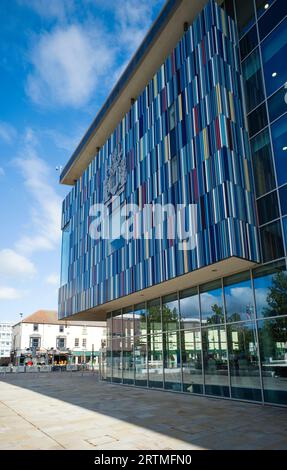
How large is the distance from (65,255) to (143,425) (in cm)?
2238

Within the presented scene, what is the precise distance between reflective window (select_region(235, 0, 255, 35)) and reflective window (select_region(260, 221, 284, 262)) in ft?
31.0

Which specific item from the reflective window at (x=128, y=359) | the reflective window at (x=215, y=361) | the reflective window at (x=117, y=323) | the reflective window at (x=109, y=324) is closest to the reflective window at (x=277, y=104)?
the reflective window at (x=215, y=361)

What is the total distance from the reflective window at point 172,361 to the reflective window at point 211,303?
2786mm

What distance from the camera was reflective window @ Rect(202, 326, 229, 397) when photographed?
52.4 feet

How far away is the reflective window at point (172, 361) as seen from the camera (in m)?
19.2

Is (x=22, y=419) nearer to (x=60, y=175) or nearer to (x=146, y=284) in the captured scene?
(x=146, y=284)

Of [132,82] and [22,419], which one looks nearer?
[22,419]

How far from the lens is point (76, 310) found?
27.4 metres

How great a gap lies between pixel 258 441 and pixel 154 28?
1992 cm

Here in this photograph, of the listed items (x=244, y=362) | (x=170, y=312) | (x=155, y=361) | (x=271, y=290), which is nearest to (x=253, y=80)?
(x=271, y=290)

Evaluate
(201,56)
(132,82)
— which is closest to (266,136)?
(201,56)

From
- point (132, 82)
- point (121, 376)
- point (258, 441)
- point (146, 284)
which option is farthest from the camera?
point (121, 376)

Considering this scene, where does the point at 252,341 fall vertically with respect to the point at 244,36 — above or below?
below

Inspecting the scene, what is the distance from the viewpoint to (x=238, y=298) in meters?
15.7
